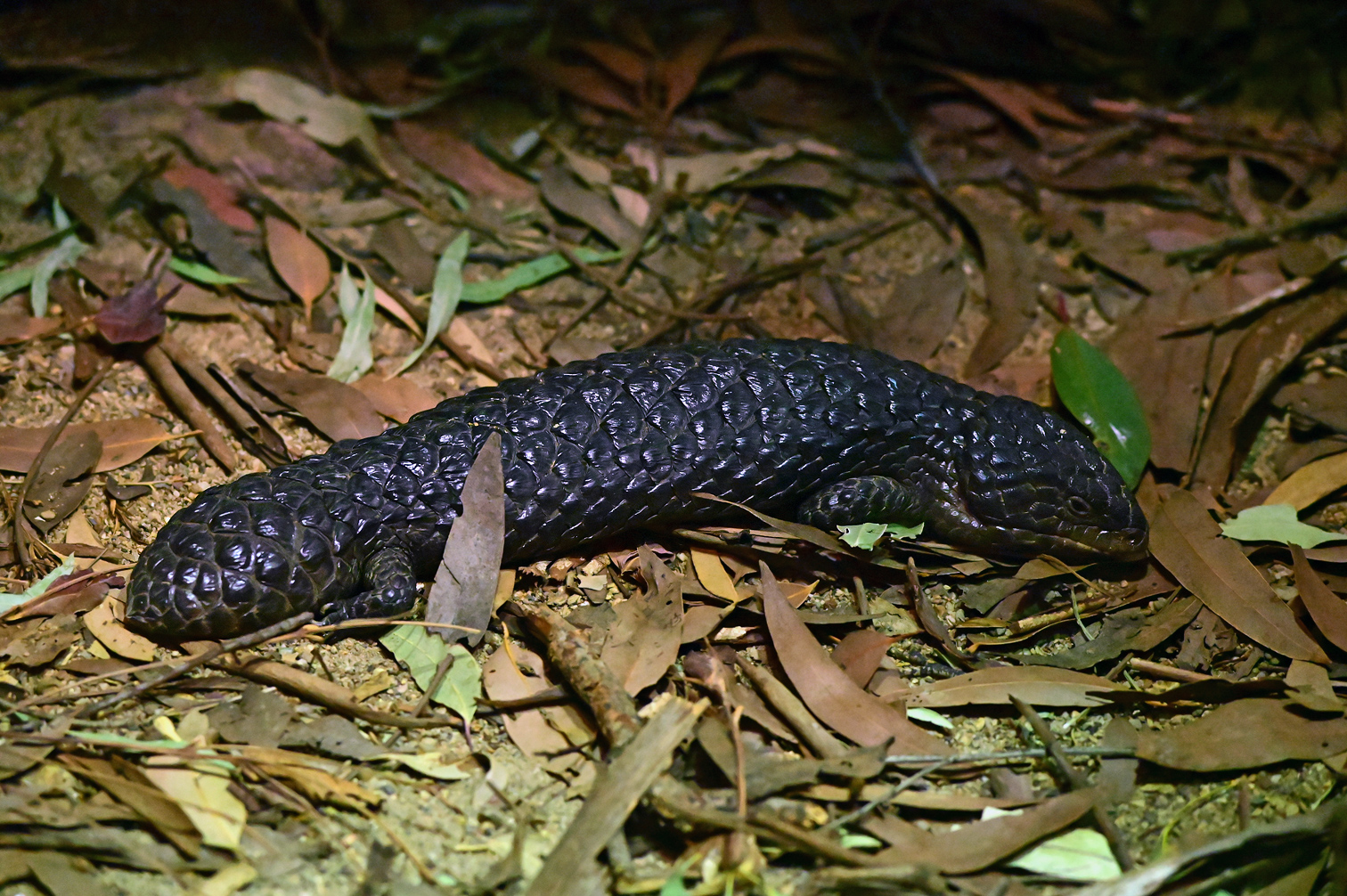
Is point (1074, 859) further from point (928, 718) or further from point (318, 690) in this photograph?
point (318, 690)

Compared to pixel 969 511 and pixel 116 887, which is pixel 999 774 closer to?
pixel 969 511

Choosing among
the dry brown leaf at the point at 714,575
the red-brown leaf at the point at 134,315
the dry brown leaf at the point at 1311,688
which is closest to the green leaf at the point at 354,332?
the red-brown leaf at the point at 134,315

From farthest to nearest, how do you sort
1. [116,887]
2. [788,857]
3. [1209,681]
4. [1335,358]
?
[1335,358] → [1209,681] → [788,857] → [116,887]

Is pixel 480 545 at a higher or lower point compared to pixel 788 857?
higher

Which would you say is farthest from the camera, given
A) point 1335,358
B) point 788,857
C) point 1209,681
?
point 1335,358

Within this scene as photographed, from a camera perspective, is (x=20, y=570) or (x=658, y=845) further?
(x=20, y=570)

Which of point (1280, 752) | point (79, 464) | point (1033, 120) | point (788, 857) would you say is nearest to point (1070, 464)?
point (1280, 752)
